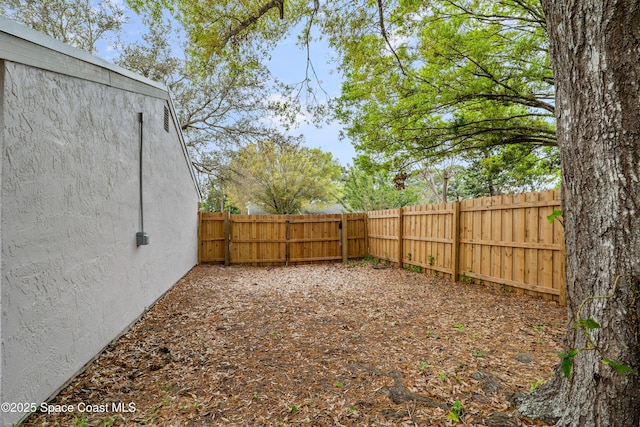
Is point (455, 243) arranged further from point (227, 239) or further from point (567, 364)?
point (227, 239)

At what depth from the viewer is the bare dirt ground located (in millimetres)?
2016

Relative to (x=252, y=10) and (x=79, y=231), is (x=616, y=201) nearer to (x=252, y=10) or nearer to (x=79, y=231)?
(x=79, y=231)

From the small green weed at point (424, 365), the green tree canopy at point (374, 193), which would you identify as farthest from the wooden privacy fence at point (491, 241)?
the green tree canopy at point (374, 193)

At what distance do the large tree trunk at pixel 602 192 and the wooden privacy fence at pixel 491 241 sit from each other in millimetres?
3157

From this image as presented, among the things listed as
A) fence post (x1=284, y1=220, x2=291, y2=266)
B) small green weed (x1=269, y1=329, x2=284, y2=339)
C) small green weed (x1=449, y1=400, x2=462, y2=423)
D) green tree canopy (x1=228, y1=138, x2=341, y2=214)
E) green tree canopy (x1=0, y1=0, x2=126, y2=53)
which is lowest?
small green weed (x1=269, y1=329, x2=284, y2=339)

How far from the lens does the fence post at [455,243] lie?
5.88 m

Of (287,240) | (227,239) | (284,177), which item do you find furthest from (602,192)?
(284,177)

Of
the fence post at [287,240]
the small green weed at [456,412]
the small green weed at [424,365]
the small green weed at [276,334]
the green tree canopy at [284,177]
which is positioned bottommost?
the small green weed at [276,334]

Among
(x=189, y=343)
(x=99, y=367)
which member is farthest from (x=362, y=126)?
(x=99, y=367)

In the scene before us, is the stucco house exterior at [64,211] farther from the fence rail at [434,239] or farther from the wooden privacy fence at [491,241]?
the wooden privacy fence at [491,241]

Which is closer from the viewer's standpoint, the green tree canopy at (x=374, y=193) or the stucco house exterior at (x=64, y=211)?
the stucco house exterior at (x=64, y=211)

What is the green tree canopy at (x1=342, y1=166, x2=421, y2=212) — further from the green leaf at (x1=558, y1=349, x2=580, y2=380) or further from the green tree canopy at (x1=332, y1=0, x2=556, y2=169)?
the green leaf at (x1=558, y1=349, x2=580, y2=380)

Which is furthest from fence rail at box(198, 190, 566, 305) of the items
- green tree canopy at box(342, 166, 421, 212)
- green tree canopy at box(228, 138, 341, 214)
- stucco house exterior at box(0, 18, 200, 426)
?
green tree canopy at box(342, 166, 421, 212)

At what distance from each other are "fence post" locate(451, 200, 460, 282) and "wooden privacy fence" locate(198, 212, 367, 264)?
3.74 meters
